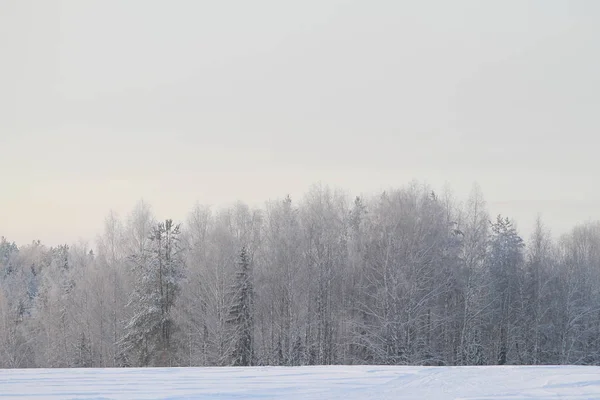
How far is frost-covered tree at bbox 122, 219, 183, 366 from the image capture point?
89.4ft

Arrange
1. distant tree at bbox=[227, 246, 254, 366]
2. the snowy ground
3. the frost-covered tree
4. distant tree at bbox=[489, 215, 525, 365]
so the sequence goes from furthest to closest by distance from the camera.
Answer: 1. distant tree at bbox=[489, 215, 525, 365]
2. the frost-covered tree
3. distant tree at bbox=[227, 246, 254, 366]
4. the snowy ground

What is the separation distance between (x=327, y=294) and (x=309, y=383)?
69.5 ft

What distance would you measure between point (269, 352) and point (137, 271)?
28.5 ft

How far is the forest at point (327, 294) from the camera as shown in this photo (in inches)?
1079

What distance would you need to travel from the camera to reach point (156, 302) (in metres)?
27.8

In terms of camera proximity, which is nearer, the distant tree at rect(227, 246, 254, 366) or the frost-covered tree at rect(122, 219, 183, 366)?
the distant tree at rect(227, 246, 254, 366)

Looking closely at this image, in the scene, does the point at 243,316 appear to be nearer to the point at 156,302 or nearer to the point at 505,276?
the point at 156,302

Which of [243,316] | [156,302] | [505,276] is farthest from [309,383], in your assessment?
[505,276]

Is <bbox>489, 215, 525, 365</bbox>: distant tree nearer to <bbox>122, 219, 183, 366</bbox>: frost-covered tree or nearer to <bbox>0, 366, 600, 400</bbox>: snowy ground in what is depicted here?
<bbox>122, 219, 183, 366</bbox>: frost-covered tree

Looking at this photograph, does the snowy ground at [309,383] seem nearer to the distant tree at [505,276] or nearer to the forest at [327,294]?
the forest at [327,294]

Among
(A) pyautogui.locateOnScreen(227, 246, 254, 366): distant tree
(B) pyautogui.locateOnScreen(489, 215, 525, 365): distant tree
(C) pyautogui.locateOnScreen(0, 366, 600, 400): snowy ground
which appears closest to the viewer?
(C) pyautogui.locateOnScreen(0, 366, 600, 400): snowy ground

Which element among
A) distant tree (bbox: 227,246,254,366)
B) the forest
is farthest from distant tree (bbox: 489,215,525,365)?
distant tree (bbox: 227,246,254,366)

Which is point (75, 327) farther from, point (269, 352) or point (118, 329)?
point (269, 352)

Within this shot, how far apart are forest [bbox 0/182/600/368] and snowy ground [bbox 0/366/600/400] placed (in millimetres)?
15293
